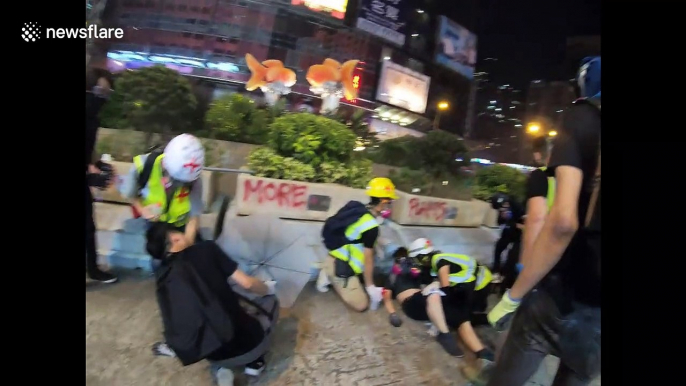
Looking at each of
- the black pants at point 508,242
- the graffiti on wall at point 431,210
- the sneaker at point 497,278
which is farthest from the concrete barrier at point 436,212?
the sneaker at point 497,278

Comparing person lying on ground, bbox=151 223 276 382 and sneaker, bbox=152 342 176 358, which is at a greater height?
person lying on ground, bbox=151 223 276 382

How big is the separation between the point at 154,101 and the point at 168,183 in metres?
0.29

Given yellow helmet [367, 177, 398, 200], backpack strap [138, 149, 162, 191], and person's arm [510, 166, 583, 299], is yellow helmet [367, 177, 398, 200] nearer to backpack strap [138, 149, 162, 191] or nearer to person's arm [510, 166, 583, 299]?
person's arm [510, 166, 583, 299]

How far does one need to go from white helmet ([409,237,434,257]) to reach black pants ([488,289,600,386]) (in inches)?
17.2

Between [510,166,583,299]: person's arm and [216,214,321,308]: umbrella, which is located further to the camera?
[510,166,583,299]: person's arm

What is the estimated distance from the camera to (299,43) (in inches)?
71.2

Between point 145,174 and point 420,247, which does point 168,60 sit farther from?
point 420,247

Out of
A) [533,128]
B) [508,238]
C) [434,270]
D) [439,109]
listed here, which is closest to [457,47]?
[439,109]

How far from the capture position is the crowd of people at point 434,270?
1.68 m

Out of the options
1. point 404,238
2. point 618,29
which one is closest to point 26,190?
point 404,238

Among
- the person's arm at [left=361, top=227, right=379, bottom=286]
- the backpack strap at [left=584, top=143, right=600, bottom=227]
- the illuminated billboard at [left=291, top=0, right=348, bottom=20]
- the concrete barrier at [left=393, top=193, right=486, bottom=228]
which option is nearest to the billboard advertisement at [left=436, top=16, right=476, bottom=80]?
the illuminated billboard at [left=291, top=0, right=348, bottom=20]

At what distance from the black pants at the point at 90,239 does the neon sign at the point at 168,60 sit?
1.53ft

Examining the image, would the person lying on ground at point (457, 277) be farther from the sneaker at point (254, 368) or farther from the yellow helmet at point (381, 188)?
the sneaker at point (254, 368)

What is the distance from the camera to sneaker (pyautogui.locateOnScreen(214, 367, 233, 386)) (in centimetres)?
169
